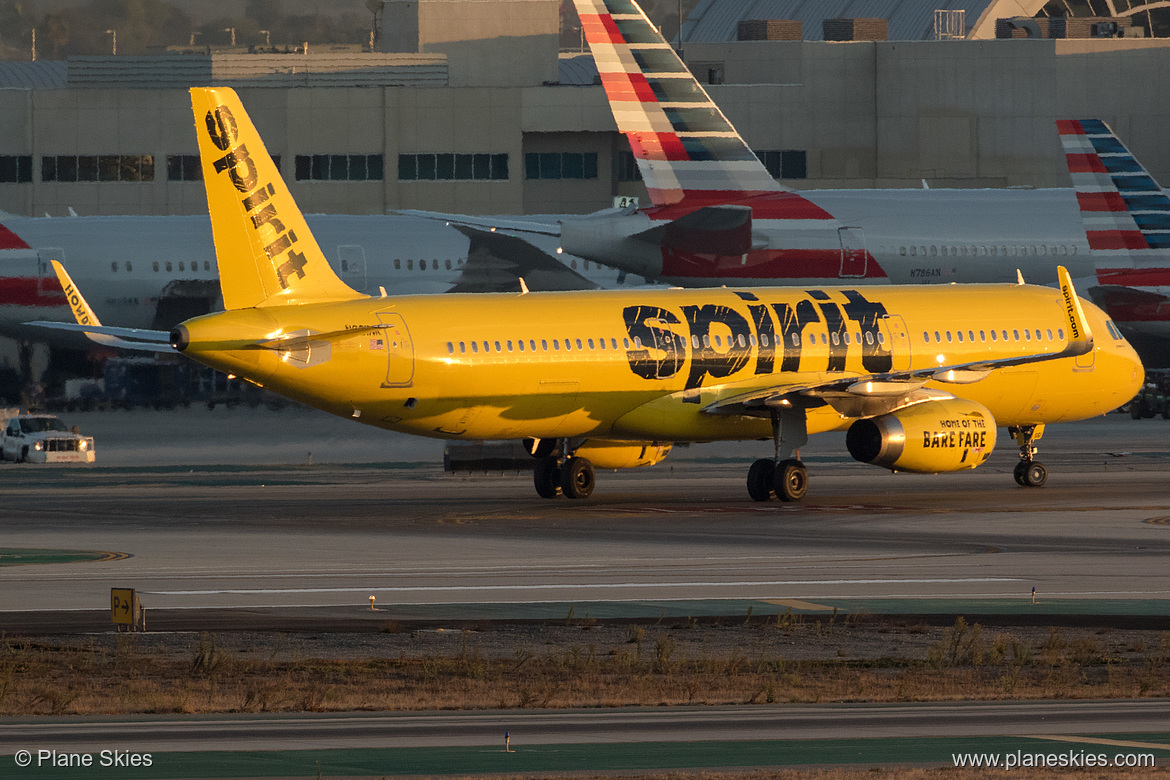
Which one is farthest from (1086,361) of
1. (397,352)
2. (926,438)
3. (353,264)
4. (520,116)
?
(520,116)

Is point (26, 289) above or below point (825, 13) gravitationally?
below

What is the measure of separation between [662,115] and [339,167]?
44.4 metres

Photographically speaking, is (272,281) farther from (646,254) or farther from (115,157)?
(115,157)

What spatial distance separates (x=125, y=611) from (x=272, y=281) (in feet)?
48.3

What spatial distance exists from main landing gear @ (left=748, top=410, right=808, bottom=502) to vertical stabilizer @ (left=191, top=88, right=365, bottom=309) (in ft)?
35.2

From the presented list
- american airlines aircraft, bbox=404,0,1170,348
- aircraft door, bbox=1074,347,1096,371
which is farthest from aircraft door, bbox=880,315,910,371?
american airlines aircraft, bbox=404,0,1170,348

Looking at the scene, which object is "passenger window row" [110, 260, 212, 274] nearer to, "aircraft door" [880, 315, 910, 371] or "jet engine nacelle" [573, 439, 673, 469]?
"jet engine nacelle" [573, 439, 673, 469]

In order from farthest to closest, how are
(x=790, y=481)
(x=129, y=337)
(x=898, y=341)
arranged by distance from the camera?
1. (x=129, y=337)
2. (x=898, y=341)
3. (x=790, y=481)

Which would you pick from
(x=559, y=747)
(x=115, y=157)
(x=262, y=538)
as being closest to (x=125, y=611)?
(x=559, y=747)

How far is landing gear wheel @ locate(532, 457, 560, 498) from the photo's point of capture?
138ft

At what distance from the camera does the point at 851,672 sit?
2066 cm

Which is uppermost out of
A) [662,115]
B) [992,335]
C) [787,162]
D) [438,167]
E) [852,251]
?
[787,162]

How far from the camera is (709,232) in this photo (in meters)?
61.9

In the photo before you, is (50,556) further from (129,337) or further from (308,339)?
(129,337)
